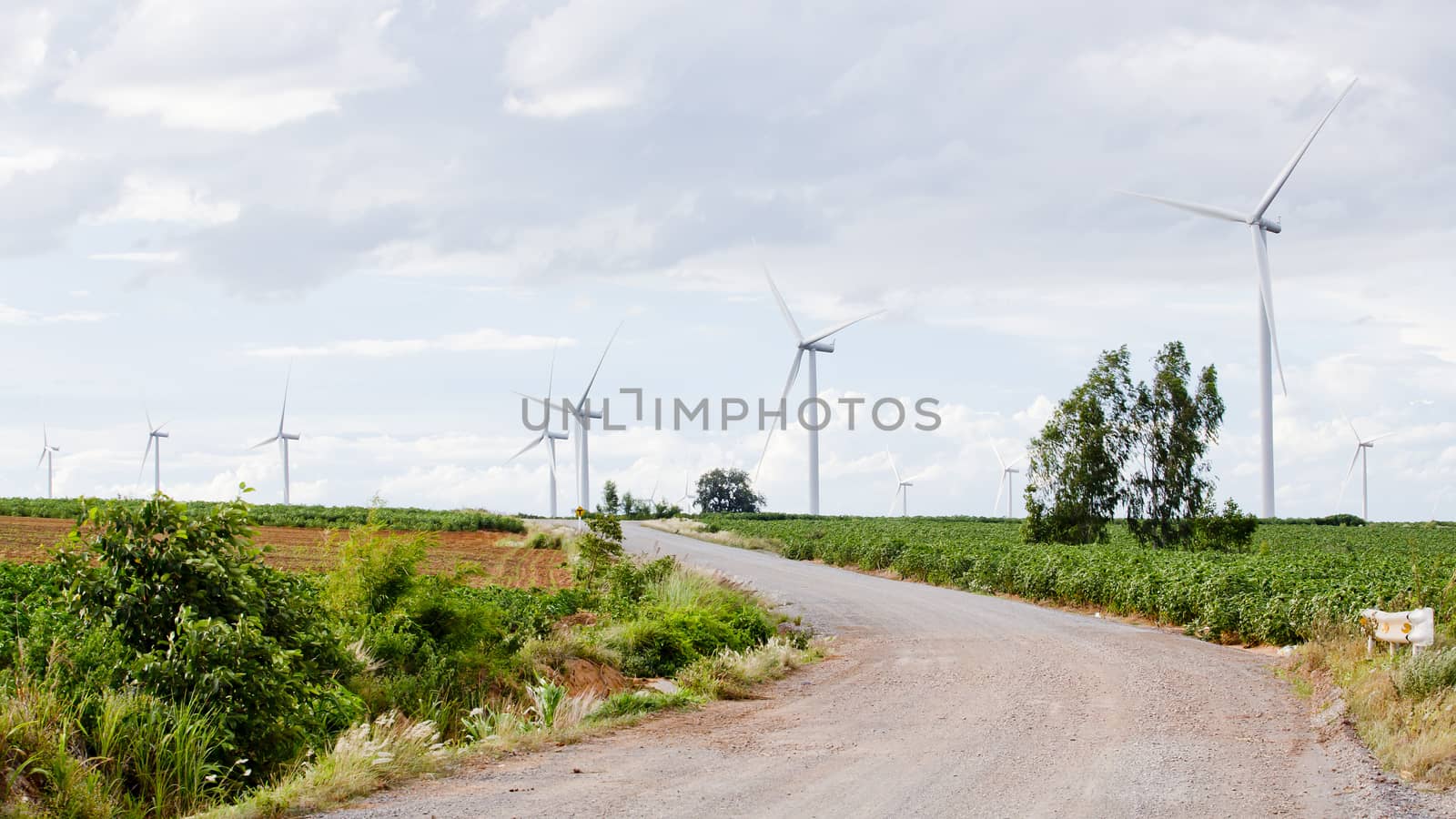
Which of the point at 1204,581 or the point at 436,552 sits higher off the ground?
the point at 1204,581

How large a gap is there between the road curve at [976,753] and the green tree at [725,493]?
9672cm

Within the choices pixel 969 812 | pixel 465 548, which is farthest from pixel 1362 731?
pixel 465 548

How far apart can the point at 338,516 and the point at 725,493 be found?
55.0 m

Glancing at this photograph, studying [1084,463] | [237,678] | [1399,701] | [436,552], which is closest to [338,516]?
[436,552]

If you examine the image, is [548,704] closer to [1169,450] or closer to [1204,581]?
[1204,581]

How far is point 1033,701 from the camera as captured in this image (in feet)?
45.0

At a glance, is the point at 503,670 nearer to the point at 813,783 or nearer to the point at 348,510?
the point at 813,783

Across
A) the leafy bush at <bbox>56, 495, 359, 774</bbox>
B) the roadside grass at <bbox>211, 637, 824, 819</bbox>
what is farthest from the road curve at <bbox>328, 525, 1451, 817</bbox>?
the leafy bush at <bbox>56, 495, 359, 774</bbox>

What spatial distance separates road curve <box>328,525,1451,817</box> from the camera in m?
8.80

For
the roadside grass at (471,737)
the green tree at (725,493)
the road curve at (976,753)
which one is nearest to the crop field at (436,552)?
the roadside grass at (471,737)

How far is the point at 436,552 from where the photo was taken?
44594 mm

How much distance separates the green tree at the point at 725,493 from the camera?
11523 centimetres

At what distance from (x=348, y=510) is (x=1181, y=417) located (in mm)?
47385

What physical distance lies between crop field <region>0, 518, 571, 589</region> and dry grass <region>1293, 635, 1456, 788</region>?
1565 centimetres
